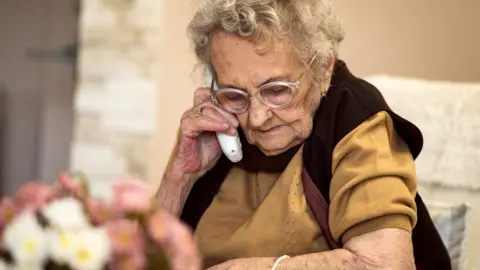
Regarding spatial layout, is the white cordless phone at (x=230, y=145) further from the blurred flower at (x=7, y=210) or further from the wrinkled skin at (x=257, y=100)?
the blurred flower at (x=7, y=210)

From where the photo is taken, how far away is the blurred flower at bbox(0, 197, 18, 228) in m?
0.48

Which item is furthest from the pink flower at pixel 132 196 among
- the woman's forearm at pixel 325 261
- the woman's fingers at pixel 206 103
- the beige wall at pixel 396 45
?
the beige wall at pixel 396 45

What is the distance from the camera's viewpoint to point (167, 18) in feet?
6.87

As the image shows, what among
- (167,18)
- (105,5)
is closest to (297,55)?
(167,18)

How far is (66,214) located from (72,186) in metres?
0.05

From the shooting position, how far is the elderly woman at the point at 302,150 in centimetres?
100

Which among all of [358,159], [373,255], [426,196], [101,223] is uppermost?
[101,223]

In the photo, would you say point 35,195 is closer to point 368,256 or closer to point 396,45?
point 368,256

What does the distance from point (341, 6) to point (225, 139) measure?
105 cm

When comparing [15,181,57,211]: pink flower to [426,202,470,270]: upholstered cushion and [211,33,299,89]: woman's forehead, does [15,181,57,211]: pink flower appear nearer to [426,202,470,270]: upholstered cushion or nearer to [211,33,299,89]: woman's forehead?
[211,33,299,89]: woman's forehead

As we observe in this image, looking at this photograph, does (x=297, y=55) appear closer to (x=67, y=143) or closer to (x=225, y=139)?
(x=225, y=139)

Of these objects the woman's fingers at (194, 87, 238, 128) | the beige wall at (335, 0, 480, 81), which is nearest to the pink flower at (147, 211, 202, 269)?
the woman's fingers at (194, 87, 238, 128)

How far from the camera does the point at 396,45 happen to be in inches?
84.1

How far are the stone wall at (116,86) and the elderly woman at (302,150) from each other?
906mm
